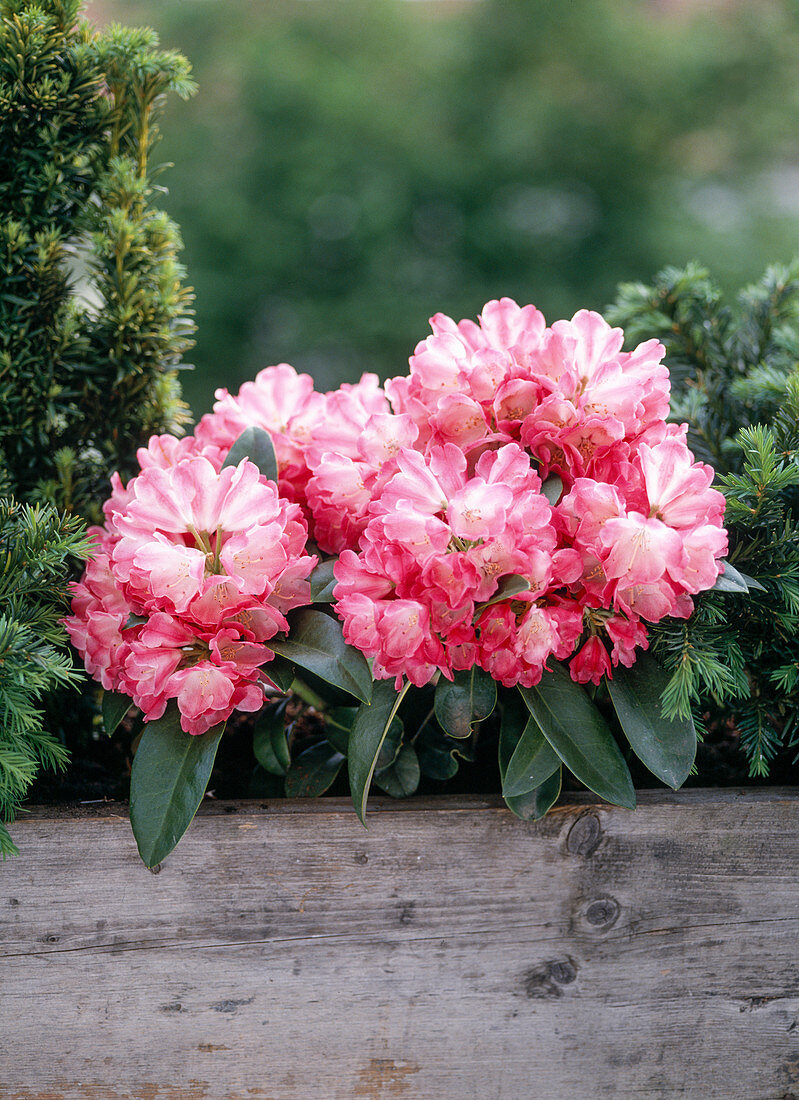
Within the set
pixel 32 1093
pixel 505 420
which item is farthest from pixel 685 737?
pixel 32 1093

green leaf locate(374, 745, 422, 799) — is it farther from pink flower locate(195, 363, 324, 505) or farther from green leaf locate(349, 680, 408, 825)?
pink flower locate(195, 363, 324, 505)

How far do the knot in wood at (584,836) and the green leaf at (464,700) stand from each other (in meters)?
0.15

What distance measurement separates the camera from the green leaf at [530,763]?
643mm

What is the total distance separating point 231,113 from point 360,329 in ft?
5.60

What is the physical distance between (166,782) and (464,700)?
0.82ft

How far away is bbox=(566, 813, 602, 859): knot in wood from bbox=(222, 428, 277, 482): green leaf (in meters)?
0.42

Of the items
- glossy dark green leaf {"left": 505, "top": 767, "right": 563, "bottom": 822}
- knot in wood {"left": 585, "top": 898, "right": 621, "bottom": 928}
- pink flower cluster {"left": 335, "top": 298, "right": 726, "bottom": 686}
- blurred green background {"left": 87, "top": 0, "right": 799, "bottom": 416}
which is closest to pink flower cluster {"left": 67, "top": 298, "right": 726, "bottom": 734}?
pink flower cluster {"left": 335, "top": 298, "right": 726, "bottom": 686}

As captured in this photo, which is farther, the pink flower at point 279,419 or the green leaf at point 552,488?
the pink flower at point 279,419

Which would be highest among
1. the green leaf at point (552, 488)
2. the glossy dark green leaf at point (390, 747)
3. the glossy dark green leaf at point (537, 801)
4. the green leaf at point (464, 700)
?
the green leaf at point (552, 488)

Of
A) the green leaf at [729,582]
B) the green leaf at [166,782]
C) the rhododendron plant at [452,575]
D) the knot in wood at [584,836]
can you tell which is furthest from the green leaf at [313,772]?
the green leaf at [729,582]

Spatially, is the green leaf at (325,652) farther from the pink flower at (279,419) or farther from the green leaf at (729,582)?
the green leaf at (729,582)

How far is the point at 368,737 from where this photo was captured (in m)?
0.65

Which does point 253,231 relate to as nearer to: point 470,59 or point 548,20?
point 470,59

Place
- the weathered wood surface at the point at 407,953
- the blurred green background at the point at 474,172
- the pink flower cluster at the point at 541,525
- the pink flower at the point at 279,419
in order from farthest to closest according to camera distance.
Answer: the blurred green background at the point at 474,172
the pink flower at the point at 279,419
the weathered wood surface at the point at 407,953
the pink flower cluster at the point at 541,525
